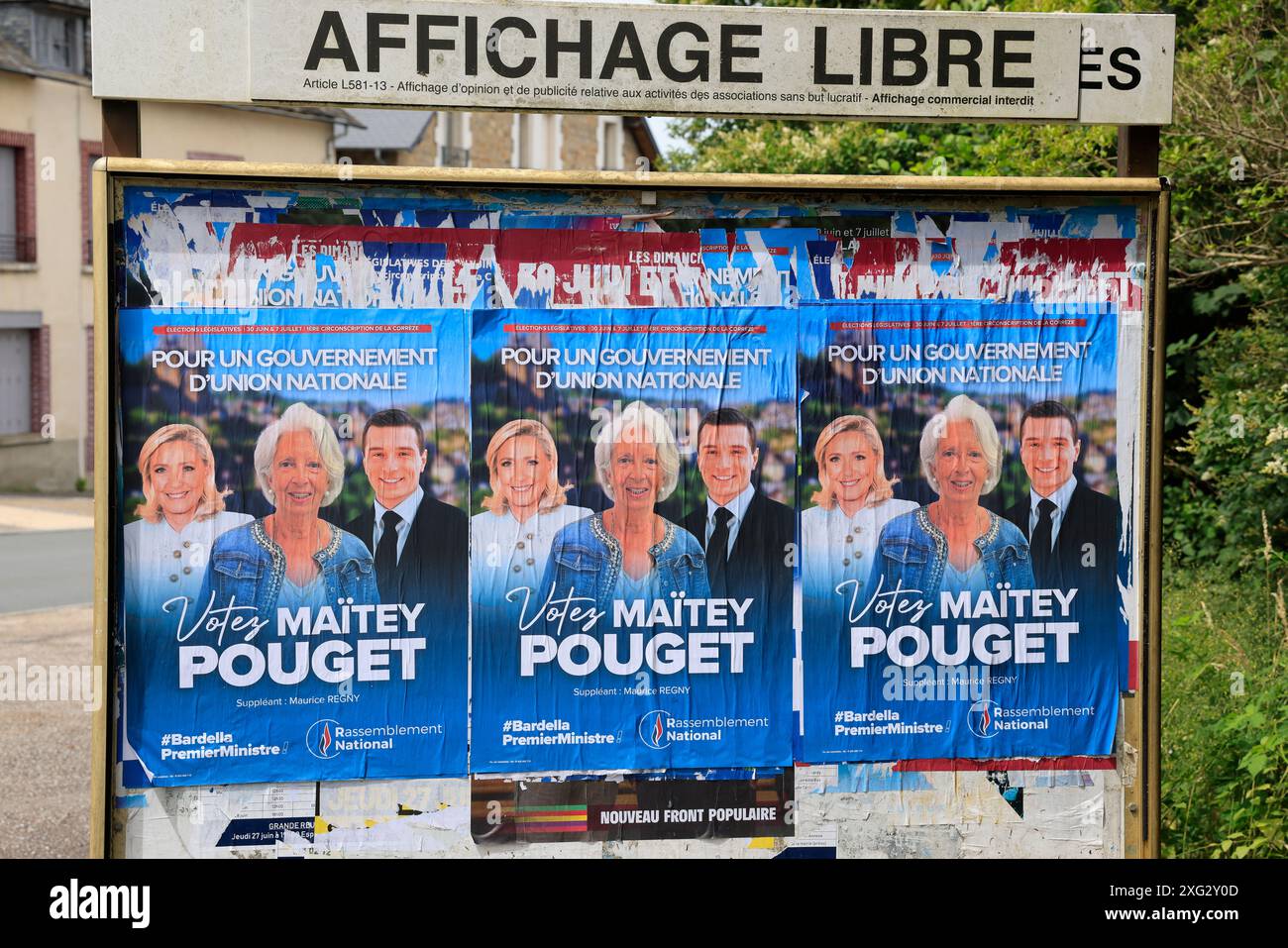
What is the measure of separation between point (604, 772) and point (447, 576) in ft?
2.56

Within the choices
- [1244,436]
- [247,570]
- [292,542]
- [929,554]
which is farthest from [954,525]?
[1244,436]

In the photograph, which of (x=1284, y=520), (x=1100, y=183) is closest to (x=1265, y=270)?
(x=1284, y=520)

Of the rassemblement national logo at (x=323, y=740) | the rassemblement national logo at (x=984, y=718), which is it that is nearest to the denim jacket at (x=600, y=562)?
the rassemblement national logo at (x=323, y=740)

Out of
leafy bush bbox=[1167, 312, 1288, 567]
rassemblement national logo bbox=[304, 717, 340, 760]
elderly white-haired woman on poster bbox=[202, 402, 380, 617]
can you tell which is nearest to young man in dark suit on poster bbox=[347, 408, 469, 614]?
elderly white-haired woman on poster bbox=[202, 402, 380, 617]

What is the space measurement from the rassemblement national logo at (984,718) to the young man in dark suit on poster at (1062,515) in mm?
414

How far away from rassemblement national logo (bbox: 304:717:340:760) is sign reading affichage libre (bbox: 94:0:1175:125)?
1877mm

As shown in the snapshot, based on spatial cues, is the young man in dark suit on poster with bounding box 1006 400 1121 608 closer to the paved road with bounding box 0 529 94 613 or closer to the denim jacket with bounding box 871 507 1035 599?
the denim jacket with bounding box 871 507 1035 599

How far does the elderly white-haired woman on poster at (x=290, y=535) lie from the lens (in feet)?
14.1

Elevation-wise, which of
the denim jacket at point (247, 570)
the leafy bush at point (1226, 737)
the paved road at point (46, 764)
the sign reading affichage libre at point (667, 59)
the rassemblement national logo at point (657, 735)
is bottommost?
the paved road at point (46, 764)

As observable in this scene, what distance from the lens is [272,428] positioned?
4273 mm

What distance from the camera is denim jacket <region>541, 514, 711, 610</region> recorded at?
441cm

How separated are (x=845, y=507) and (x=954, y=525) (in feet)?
1.15

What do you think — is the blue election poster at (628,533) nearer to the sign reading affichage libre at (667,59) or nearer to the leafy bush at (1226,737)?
the sign reading affichage libre at (667,59)
